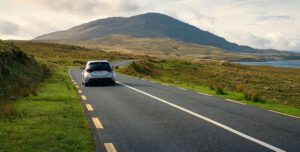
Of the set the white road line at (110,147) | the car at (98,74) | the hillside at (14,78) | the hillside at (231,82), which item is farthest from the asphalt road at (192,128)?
the car at (98,74)

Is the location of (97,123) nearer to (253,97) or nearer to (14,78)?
(253,97)

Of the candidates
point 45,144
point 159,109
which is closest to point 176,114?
point 159,109

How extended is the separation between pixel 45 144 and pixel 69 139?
62 cm

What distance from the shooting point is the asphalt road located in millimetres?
8289

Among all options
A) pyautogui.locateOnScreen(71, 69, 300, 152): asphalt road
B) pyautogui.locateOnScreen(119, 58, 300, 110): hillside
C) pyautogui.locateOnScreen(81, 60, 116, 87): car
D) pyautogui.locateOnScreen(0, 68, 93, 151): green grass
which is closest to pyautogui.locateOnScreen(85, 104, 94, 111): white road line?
pyautogui.locateOnScreen(71, 69, 300, 152): asphalt road

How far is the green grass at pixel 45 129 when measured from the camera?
26.8ft

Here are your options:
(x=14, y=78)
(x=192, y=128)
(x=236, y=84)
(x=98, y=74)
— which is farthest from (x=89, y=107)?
(x=236, y=84)

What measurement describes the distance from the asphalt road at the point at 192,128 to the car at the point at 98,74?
10.8 metres

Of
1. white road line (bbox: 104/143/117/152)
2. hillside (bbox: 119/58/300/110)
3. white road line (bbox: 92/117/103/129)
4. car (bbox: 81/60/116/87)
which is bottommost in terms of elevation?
hillside (bbox: 119/58/300/110)

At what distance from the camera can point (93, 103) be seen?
16.0 metres

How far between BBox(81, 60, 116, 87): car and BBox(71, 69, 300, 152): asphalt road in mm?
10784

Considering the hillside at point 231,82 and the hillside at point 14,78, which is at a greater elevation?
the hillside at point 14,78

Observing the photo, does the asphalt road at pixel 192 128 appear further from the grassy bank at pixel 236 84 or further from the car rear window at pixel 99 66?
the car rear window at pixel 99 66

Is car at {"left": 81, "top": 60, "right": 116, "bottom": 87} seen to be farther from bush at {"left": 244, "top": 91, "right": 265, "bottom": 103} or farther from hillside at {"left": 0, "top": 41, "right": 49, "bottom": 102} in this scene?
bush at {"left": 244, "top": 91, "right": 265, "bottom": 103}
